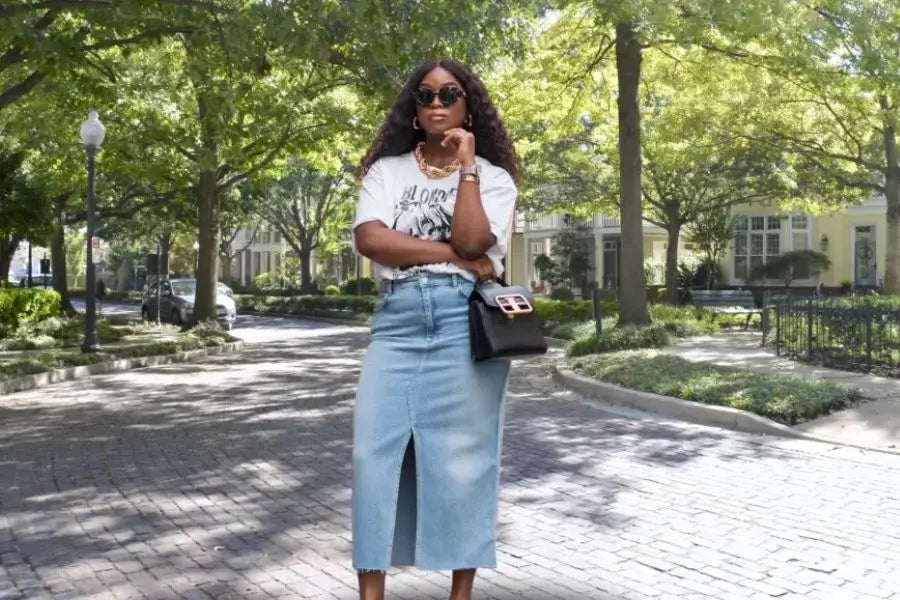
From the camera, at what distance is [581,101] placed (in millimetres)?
19906

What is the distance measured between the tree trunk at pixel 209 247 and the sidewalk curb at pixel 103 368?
2.50 meters

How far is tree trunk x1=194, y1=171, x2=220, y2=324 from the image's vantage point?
23047mm

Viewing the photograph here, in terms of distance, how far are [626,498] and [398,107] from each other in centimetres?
357

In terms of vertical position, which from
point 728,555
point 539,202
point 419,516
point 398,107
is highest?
point 539,202

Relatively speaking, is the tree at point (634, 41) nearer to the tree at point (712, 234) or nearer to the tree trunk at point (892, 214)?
the tree trunk at point (892, 214)

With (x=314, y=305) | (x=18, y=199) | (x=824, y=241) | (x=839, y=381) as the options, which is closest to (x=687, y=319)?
(x=839, y=381)

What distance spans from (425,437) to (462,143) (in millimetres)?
895

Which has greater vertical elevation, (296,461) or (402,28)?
(402,28)

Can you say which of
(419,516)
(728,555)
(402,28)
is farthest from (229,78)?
(419,516)

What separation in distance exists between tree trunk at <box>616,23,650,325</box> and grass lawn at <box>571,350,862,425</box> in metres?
4.10

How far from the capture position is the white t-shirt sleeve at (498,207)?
303 cm

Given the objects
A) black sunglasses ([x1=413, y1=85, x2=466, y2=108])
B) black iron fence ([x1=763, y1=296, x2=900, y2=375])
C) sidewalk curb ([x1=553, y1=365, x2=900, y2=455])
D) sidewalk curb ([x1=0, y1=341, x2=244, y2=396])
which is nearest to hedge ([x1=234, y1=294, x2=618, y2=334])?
sidewalk curb ([x1=0, y1=341, x2=244, y2=396])

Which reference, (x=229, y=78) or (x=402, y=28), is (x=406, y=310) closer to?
(x=402, y=28)

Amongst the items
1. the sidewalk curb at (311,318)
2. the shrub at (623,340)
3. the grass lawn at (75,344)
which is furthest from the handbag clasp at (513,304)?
the sidewalk curb at (311,318)
